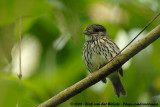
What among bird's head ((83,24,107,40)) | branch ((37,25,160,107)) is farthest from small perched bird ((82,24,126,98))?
branch ((37,25,160,107))

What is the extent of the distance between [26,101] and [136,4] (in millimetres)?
933

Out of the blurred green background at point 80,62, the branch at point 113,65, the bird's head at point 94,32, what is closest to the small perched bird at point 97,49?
the bird's head at point 94,32

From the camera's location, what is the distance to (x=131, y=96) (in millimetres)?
1928

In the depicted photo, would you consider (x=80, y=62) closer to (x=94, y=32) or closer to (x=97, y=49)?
(x=97, y=49)

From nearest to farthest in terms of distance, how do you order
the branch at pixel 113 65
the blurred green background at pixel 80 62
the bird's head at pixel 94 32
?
the branch at pixel 113 65 < the blurred green background at pixel 80 62 < the bird's head at pixel 94 32

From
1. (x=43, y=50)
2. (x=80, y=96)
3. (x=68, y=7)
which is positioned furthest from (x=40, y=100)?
(x=68, y=7)

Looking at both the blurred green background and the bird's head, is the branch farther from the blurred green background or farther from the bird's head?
the bird's head

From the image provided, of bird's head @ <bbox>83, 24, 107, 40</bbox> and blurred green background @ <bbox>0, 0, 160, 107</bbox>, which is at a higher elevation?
bird's head @ <bbox>83, 24, 107, 40</bbox>

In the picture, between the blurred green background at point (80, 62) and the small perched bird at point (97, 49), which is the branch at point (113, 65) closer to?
the blurred green background at point (80, 62)

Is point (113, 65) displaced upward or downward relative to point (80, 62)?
downward

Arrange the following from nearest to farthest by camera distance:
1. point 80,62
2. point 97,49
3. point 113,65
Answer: point 113,65, point 80,62, point 97,49

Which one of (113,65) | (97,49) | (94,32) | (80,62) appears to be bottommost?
(113,65)

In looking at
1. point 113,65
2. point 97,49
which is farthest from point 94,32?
point 113,65

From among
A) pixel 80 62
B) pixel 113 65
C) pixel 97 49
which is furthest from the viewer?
pixel 97 49
